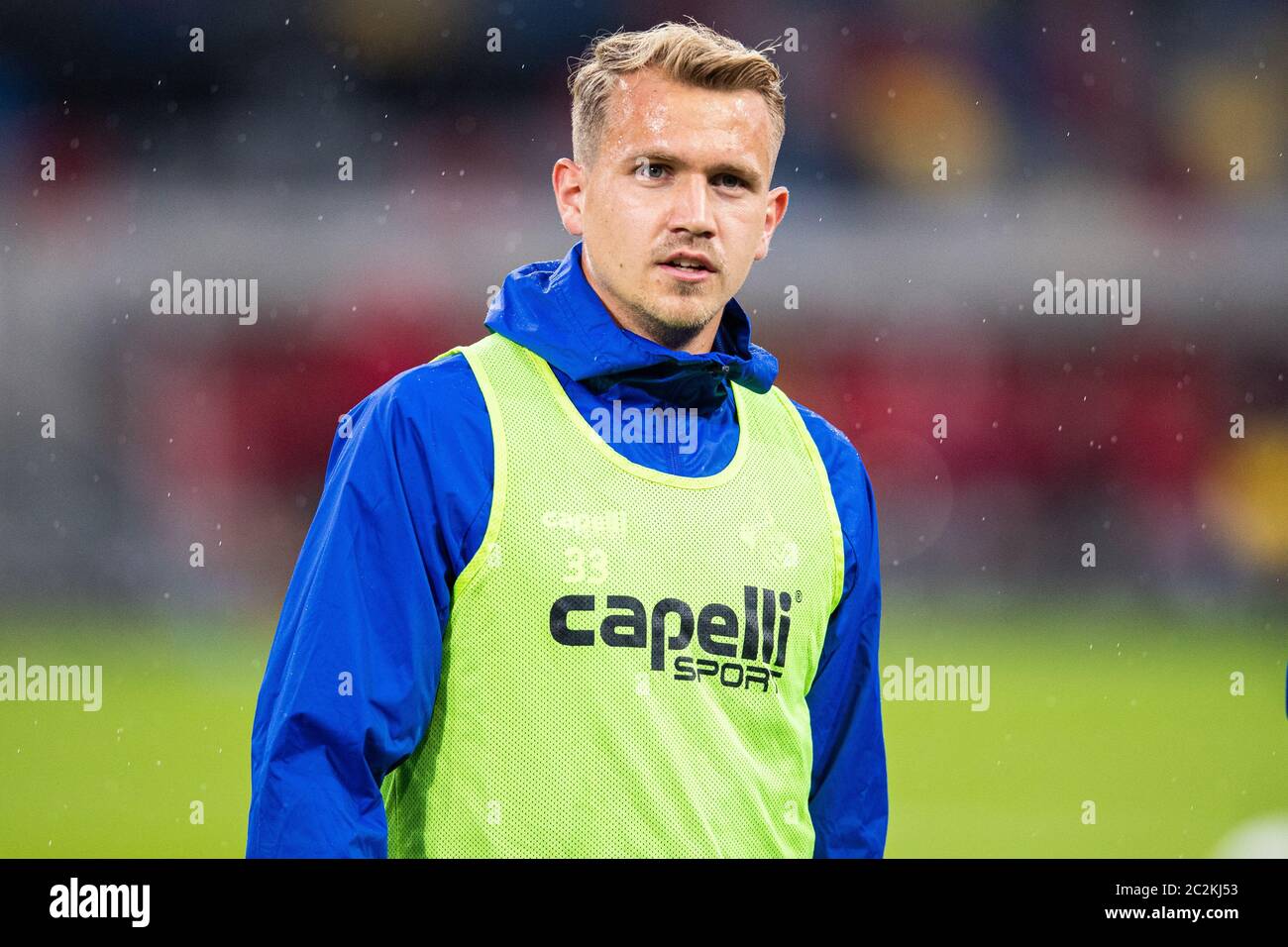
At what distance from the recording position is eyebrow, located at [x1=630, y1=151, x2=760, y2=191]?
1.84m

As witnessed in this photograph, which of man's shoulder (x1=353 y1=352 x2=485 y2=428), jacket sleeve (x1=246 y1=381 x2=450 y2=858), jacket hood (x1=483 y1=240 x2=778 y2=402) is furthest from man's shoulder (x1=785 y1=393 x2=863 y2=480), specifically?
jacket sleeve (x1=246 y1=381 x2=450 y2=858)

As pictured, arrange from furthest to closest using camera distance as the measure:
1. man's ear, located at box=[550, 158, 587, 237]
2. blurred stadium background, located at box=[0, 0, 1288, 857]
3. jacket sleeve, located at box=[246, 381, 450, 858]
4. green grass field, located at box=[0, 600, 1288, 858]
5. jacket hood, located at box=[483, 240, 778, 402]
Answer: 1. blurred stadium background, located at box=[0, 0, 1288, 857]
2. green grass field, located at box=[0, 600, 1288, 858]
3. man's ear, located at box=[550, 158, 587, 237]
4. jacket hood, located at box=[483, 240, 778, 402]
5. jacket sleeve, located at box=[246, 381, 450, 858]

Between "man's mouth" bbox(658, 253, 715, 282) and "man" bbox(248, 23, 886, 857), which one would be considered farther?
"man's mouth" bbox(658, 253, 715, 282)

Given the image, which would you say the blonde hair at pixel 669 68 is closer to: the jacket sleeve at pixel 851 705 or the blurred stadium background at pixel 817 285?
the jacket sleeve at pixel 851 705

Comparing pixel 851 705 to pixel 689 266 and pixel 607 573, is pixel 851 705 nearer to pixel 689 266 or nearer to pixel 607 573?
pixel 607 573

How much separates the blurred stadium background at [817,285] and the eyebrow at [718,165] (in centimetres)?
573

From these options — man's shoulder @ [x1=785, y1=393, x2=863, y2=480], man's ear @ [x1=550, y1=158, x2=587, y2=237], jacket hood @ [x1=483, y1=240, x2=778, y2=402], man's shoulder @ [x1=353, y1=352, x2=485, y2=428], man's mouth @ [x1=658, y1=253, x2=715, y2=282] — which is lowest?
man's shoulder @ [x1=785, y1=393, x2=863, y2=480]

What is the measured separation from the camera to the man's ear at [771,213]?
194 cm

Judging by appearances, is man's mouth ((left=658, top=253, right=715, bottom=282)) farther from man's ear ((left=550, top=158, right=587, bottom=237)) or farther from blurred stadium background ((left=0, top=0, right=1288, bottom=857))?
blurred stadium background ((left=0, top=0, right=1288, bottom=857))

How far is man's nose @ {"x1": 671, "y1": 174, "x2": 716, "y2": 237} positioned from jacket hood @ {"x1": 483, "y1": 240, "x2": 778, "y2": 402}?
0.15 m

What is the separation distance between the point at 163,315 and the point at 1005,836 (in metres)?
5.50

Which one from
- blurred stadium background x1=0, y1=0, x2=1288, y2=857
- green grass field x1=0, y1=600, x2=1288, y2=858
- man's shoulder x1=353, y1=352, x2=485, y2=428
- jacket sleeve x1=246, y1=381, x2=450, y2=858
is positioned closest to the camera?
jacket sleeve x1=246, y1=381, x2=450, y2=858

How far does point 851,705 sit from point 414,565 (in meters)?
0.72

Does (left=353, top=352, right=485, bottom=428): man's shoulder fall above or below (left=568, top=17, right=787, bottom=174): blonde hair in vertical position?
below
